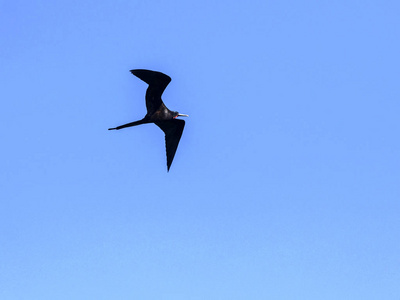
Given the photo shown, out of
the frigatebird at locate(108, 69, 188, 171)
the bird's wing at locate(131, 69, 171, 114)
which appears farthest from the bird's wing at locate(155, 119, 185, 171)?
the bird's wing at locate(131, 69, 171, 114)

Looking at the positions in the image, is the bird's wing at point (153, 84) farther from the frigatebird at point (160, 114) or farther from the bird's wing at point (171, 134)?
the bird's wing at point (171, 134)

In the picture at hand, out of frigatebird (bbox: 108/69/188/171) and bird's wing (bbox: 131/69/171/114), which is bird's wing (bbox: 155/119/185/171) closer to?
frigatebird (bbox: 108/69/188/171)

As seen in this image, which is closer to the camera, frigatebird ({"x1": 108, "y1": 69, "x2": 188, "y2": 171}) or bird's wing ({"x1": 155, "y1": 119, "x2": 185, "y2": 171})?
frigatebird ({"x1": 108, "y1": 69, "x2": 188, "y2": 171})

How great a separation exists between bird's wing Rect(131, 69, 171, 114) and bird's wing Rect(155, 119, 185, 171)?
2.53 m

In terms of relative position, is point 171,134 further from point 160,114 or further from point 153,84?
point 153,84

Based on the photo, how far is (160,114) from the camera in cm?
3903

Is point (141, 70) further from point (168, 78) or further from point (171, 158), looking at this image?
point (171, 158)

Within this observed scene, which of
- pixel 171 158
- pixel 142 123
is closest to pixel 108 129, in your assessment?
pixel 142 123

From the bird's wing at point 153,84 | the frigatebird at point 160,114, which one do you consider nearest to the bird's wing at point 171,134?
the frigatebird at point 160,114

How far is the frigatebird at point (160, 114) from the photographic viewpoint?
37.1 metres

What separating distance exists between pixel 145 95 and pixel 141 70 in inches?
85.3

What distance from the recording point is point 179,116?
131ft

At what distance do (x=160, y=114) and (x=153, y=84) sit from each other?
1.97 meters

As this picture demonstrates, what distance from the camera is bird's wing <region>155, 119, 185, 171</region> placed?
41.2 metres
